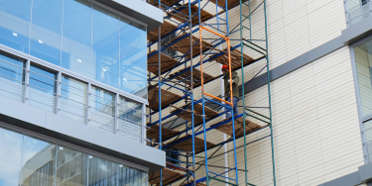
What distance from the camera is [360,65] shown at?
27.5 m

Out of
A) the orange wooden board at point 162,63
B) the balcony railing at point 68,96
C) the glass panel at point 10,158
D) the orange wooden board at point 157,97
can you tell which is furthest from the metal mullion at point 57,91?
the orange wooden board at point 162,63

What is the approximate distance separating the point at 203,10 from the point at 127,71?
26.1ft

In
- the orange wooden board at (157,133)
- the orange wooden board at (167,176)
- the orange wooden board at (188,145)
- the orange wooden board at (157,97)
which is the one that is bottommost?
the orange wooden board at (167,176)

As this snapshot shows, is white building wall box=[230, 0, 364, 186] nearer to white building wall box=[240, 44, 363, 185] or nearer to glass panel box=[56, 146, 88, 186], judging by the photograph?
white building wall box=[240, 44, 363, 185]

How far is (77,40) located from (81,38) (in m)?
0.21

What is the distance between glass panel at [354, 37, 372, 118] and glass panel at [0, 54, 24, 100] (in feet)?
39.8

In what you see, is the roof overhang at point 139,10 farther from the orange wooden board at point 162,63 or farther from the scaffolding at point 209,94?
the orange wooden board at point 162,63

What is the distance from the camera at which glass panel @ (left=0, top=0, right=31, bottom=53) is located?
23.1m

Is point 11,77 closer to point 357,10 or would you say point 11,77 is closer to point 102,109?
point 102,109

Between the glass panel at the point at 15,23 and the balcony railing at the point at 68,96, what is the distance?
15.8 inches

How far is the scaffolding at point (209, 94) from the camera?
98.4 ft

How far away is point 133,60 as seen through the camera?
26.7 m

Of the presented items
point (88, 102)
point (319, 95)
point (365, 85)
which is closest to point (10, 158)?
point (88, 102)

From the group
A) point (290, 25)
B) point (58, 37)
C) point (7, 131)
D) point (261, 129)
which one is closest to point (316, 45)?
point (290, 25)
